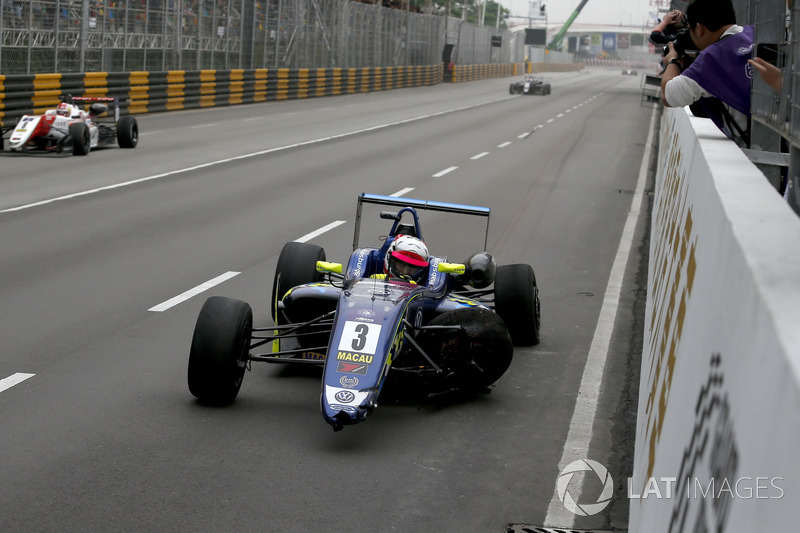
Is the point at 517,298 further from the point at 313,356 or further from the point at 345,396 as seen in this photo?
the point at 345,396

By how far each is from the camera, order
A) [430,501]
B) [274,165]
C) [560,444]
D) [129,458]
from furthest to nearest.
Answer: [274,165] → [560,444] → [129,458] → [430,501]

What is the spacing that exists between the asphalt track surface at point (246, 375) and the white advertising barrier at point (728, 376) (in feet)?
4.90

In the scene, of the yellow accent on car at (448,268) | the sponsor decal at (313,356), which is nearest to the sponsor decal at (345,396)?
the sponsor decal at (313,356)

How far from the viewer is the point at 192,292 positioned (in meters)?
9.98

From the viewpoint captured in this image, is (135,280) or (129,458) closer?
(129,458)

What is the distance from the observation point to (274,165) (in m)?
21.3

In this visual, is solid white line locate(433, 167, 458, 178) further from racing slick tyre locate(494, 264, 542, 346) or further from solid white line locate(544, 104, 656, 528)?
racing slick tyre locate(494, 264, 542, 346)

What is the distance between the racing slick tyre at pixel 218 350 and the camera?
661 centimetres

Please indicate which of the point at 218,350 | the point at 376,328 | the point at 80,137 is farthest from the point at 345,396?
the point at 80,137

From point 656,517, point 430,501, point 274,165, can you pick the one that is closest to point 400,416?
point 430,501

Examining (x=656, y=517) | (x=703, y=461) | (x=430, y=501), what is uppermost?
(x=703, y=461)

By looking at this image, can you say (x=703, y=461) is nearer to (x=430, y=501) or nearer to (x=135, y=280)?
(x=430, y=501)

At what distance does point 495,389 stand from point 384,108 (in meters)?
35.9

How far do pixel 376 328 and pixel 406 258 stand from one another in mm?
1129
